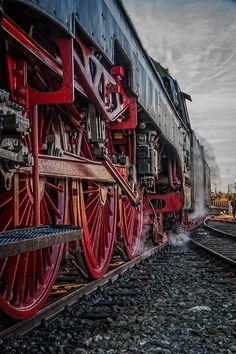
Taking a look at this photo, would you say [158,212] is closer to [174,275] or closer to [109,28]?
[174,275]

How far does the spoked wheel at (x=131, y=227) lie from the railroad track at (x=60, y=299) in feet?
1.42

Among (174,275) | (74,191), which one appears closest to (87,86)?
(74,191)

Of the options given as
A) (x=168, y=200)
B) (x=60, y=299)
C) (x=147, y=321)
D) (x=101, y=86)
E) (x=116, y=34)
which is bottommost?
(x=147, y=321)

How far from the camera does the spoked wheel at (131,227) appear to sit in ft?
20.2

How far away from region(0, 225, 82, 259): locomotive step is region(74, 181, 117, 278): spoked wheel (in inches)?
61.1

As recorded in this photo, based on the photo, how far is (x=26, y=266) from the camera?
3348mm

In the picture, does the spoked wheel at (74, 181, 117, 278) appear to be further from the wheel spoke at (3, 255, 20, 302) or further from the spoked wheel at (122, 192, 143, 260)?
the wheel spoke at (3, 255, 20, 302)

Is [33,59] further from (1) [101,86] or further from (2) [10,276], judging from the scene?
(1) [101,86]

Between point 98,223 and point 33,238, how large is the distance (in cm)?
284

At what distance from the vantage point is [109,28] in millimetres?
4176

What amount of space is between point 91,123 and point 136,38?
1.74 meters

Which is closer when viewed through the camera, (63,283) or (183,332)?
(183,332)

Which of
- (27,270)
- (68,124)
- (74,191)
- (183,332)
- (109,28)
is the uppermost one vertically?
(109,28)

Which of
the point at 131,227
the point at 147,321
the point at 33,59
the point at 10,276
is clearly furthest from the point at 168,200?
the point at 33,59
